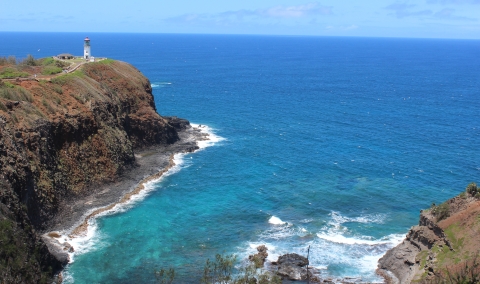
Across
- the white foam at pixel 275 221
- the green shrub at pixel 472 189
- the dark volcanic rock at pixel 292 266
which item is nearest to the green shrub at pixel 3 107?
the white foam at pixel 275 221

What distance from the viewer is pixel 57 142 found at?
69.1 m

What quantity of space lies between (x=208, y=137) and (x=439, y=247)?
5912cm

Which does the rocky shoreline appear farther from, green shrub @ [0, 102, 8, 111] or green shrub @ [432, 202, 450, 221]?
green shrub @ [432, 202, 450, 221]

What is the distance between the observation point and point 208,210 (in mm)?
66500

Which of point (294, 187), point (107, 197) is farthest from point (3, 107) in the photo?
point (294, 187)

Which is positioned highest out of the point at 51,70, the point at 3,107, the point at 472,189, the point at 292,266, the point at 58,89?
the point at 51,70

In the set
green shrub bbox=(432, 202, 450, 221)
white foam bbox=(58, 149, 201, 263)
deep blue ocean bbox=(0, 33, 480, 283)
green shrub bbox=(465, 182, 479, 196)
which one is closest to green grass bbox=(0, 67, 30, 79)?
white foam bbox=(58, 149, 201, 263)

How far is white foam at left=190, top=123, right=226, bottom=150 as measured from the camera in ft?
314

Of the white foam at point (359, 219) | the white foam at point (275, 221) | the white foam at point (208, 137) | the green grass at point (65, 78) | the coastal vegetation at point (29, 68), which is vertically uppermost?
the coastal vegetation at point (29, 68)

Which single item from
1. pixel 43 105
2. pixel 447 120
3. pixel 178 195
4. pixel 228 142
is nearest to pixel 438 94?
pixel 447 120

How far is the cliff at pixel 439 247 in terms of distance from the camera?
148 ft

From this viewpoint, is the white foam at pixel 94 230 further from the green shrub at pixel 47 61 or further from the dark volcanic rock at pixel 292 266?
the green shrub at pixel 47 61

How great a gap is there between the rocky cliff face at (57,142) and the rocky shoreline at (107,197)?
1265mm

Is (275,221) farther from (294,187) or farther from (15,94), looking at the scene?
(15,94)
